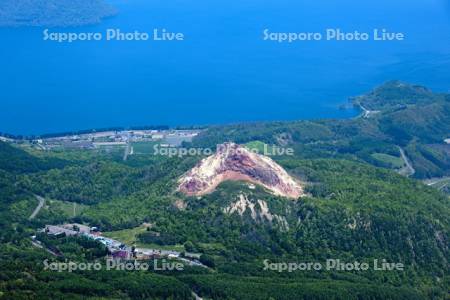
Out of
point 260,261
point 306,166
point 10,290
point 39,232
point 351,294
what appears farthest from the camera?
point 306,166

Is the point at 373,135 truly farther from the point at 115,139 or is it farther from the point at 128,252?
the point at 128,252

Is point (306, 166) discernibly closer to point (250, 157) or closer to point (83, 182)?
point (250, 157)

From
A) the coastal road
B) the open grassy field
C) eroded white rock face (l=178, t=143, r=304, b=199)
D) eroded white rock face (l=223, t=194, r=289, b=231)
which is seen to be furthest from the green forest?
eroded white rock face (l=178, t=143, r=304, b=199)

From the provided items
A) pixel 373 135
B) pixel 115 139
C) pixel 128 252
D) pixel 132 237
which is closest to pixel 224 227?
pixel 132 237

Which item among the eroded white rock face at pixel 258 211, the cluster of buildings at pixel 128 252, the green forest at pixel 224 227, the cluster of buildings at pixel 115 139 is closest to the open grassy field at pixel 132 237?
the green forest at pixel 224 227

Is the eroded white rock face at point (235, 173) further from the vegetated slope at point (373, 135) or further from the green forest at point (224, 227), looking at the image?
Result: the vegetated slope at point (373, 135)

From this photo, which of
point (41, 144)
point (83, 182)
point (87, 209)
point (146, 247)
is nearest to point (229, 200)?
point (146, 247)
